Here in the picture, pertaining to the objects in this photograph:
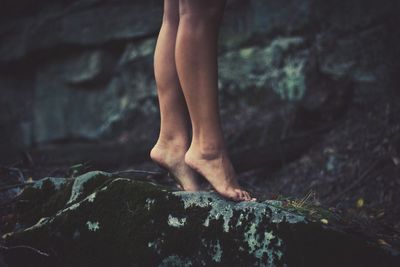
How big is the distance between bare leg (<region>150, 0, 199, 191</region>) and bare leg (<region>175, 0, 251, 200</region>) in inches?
5.4

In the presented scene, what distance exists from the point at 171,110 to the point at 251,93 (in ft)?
13.0

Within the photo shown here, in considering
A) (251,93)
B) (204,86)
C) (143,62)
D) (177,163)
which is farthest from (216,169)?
(143,62)

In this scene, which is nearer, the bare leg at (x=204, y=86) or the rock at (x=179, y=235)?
the rock at (x=179, y=235)

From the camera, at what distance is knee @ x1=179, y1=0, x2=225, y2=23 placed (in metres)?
2.21

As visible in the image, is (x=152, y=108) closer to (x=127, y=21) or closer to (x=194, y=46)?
(x=127, y=21)

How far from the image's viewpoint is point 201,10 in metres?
2.21

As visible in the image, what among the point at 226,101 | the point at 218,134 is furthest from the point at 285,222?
the point at 226,101

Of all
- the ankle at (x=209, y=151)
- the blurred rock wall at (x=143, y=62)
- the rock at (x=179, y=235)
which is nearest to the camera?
the rock at (x=179, y=235)

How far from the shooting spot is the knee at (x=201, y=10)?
2209 mm

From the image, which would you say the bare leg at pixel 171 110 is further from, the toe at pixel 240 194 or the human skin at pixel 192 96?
the toe at pixel 240 194

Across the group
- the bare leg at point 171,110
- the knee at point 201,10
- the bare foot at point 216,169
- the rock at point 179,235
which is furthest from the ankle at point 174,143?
the knee at point 201,10

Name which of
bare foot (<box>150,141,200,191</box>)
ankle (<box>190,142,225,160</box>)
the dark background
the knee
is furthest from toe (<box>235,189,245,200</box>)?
the knee

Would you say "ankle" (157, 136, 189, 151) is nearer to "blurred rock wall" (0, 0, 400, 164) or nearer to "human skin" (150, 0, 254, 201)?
"human skin" (150, 0, 254, 201)

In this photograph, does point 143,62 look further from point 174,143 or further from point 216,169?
point 216,169
